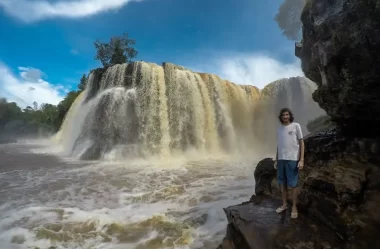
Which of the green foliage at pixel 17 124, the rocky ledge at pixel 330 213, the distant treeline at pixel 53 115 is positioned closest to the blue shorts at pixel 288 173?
the rocky ledge at pixel 330 213

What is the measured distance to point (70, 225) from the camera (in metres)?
5.49

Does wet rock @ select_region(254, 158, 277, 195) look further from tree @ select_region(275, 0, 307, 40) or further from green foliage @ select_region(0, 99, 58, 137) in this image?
tree @ select_region(275, 0, 307, 40)

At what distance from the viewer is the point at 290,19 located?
56.5 metres

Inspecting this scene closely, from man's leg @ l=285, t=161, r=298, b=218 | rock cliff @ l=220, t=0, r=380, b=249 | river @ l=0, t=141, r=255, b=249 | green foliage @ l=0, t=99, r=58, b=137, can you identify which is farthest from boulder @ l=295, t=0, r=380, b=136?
green foliage @ l=0, t=99, r=58, b=137

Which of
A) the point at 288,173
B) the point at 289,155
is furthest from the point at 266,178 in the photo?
the point at 289,155

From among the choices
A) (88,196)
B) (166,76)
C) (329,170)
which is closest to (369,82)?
(329,170)

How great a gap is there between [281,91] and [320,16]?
16618 millimetres

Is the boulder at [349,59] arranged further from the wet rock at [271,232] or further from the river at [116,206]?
the river at [116,206]

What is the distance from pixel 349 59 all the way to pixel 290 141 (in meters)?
1.67

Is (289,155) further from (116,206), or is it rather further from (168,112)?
(168,112)

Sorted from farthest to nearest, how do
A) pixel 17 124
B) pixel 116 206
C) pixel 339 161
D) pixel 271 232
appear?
pixel 17 124 < pixel 116 206 < pixel 339 161 < pixel 271 232

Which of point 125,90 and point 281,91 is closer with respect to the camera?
point 125,90

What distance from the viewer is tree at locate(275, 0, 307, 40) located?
5500 centimetres

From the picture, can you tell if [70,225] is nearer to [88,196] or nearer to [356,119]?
[88,196]
